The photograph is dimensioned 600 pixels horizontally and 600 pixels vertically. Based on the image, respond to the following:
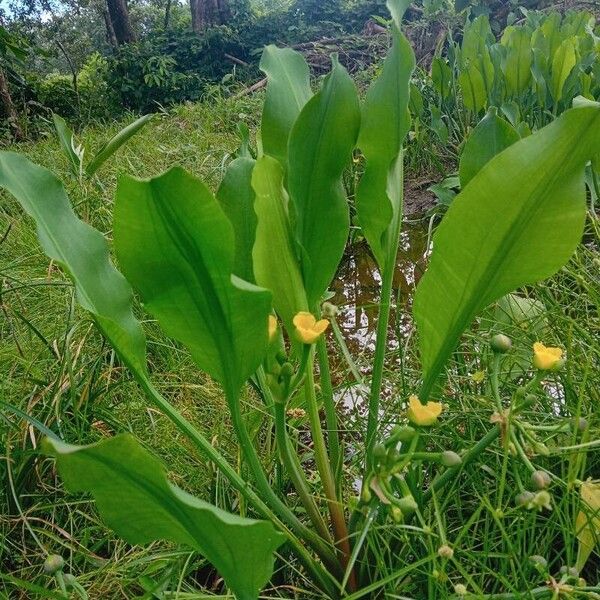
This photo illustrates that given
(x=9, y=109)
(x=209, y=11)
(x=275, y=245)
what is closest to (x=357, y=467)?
Answer: (x=275, y=245)

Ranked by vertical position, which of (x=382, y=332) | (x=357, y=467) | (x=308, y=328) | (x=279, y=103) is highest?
(x=279, y=103)

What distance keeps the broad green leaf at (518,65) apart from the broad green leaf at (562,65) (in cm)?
14

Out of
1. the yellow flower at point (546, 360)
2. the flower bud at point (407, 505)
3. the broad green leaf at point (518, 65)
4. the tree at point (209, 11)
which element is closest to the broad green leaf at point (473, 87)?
the broad green leaf at point (518, 65)

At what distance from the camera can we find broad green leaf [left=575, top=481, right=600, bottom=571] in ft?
1.89

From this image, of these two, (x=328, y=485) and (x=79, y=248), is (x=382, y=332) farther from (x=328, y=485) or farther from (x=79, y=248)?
(x=79, y=248)

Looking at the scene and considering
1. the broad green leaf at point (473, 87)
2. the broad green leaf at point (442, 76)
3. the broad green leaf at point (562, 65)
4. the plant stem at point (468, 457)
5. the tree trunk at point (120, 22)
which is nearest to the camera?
the plant stem at point (468, 457)

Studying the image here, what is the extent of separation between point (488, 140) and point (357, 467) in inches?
17.6

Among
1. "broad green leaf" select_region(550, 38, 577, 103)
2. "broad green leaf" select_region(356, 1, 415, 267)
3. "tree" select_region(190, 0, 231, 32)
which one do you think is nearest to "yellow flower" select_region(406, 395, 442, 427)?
"broad green leaf" select_region(356, 1, 415, 267)

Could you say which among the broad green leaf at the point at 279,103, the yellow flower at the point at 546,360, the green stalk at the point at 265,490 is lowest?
the green stalk at the point at 265,490

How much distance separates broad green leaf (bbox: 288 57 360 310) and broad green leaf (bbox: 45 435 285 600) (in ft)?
0.88

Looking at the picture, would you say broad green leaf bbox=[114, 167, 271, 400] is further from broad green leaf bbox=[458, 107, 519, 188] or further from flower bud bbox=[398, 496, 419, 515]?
broad green leaf bbox=[458, 107, 519, 188]

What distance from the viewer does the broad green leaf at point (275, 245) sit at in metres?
0.59

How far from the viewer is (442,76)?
2.34 meters

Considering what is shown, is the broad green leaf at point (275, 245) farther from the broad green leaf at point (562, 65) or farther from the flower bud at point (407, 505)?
the broad green leaf at point (562, 65)
